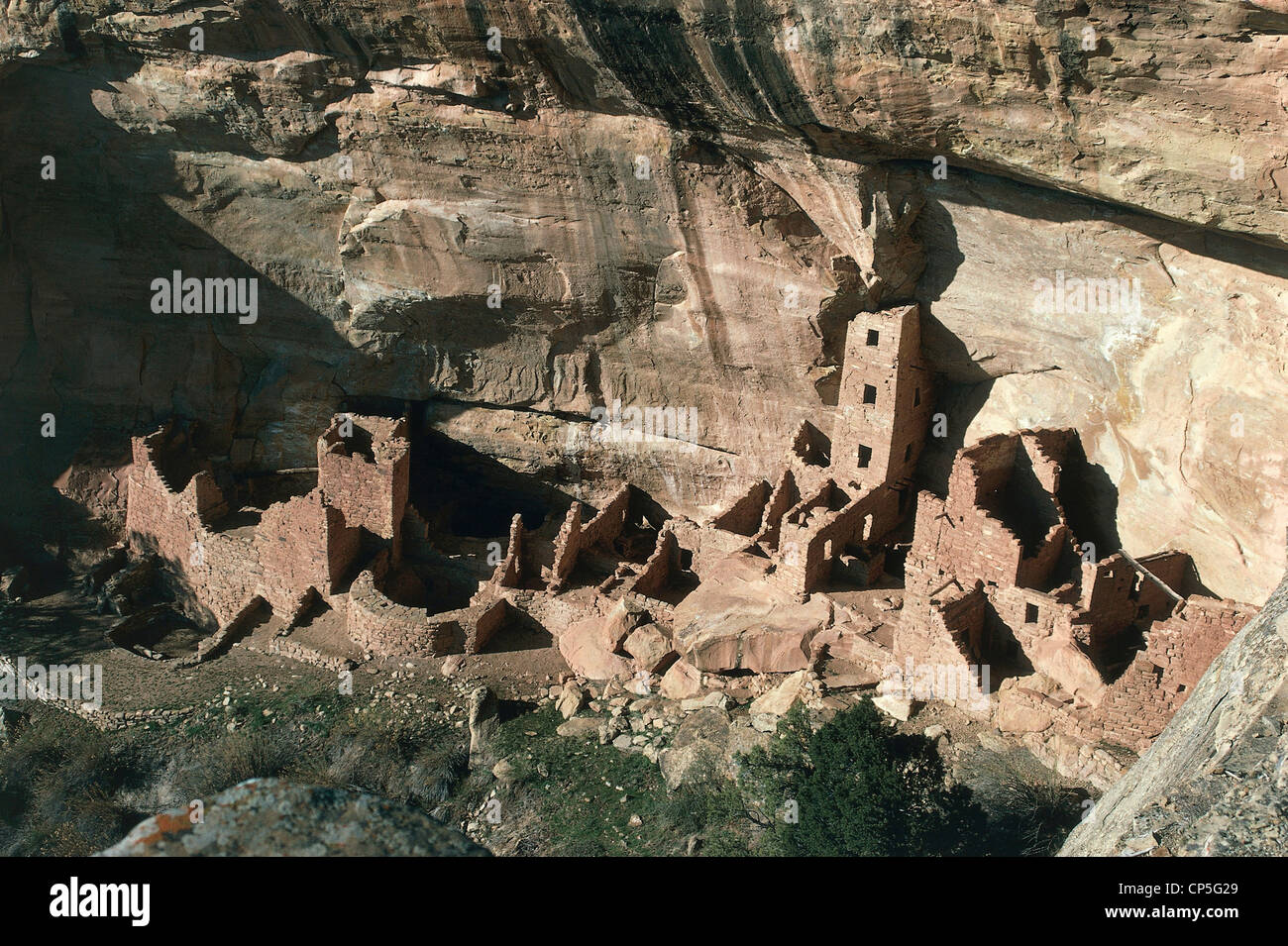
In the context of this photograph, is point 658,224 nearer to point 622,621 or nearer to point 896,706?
point 622,621

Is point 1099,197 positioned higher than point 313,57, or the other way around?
point 313,57

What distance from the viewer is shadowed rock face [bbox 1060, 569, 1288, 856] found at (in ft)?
29.3

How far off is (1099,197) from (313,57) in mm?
10982

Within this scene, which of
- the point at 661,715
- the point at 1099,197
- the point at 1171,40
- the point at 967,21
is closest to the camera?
the point at 1171,40

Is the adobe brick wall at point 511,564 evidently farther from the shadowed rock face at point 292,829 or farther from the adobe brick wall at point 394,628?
the shadowed rock face at point 292,829

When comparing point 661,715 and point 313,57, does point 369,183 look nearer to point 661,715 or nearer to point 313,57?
point 313,57

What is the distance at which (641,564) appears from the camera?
68.5ft

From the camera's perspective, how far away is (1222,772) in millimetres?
9547

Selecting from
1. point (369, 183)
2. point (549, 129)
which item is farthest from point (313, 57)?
point (549, 129)

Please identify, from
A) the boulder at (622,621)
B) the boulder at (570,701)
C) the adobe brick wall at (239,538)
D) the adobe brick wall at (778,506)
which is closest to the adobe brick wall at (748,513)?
the adobe brick wall at (778,506)

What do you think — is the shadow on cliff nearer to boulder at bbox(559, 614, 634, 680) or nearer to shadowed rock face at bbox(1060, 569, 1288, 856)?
boulder at bbox(559, 614, 634, 680)

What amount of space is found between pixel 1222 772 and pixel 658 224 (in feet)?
38.9

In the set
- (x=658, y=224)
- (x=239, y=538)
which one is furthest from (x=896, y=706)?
(x=239, y=538)

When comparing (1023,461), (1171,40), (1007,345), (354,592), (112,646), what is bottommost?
(112,646)
